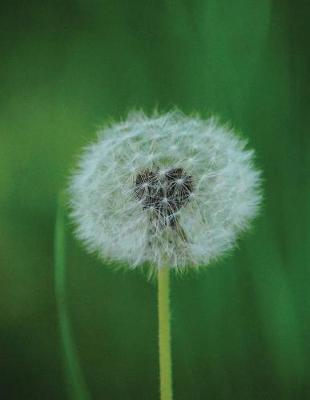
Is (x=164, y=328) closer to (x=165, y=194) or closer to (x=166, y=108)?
(x=165, y=194)

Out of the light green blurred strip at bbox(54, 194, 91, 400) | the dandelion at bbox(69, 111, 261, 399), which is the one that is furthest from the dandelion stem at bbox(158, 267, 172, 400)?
the light green blurred strip at bbox(54, 194, 91, 400)

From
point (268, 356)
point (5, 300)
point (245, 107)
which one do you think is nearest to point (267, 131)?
point (245, 107)

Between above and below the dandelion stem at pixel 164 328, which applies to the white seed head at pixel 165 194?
above

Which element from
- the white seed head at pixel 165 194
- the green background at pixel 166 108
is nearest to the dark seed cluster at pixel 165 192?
Answer: the white seed head at pixel 165 194

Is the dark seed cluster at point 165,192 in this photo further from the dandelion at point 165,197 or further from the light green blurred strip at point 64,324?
the light green blurred strip at point 64,324

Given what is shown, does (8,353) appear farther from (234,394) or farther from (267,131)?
(267,131)

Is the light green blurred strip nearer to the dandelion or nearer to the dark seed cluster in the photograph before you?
the dandelion

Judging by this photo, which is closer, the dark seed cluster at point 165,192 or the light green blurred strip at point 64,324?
the dark seed cluster at point 165,192
